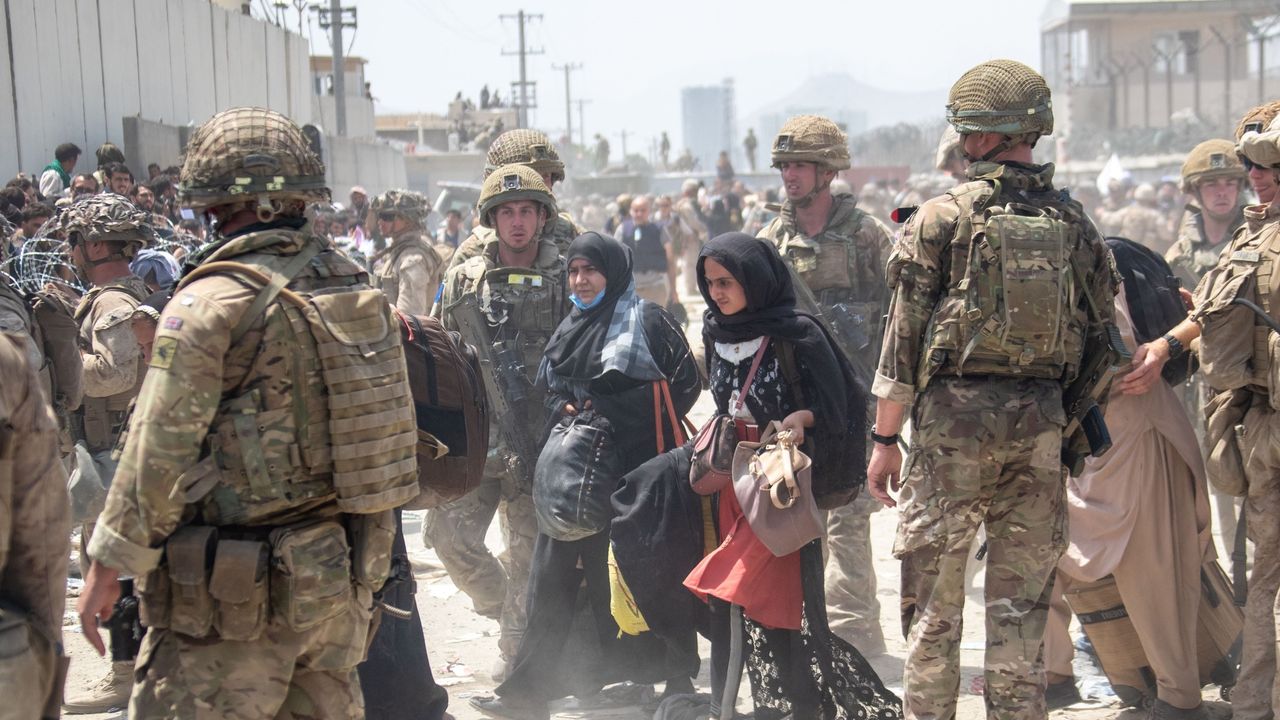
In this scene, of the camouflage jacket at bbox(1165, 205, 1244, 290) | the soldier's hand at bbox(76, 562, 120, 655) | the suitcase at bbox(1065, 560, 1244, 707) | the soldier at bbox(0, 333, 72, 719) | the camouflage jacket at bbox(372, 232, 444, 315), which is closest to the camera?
the soldier at bbox(0, 333, 72, 719)

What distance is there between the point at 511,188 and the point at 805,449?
6.83 ft

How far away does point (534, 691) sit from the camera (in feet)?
19.2

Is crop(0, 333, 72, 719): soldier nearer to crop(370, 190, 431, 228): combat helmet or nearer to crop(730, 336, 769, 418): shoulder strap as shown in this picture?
crop(730, 336, 769, 418): shoulder strap

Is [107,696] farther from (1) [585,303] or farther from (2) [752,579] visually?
(2) [752,579]

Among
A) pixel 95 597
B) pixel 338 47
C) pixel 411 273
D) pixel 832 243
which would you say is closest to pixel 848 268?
pixel 832 243

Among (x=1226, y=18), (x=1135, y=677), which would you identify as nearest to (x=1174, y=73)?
(x=1226, y=18)

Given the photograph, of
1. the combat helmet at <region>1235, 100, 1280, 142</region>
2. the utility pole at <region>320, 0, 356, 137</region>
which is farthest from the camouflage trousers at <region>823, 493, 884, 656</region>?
the utility pole at <region>320, 0, 356, 137</region>

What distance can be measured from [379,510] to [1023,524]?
2.23 metres

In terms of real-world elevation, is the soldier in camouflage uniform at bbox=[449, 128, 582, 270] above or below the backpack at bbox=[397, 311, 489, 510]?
above

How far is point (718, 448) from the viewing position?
5.10 metres

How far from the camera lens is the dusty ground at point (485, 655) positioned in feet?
19.0

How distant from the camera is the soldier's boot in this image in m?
5.91

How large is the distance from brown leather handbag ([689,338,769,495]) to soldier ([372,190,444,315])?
4080 mm

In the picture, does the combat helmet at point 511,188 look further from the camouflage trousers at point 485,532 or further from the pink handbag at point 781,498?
the pink handbag at point 781,498
